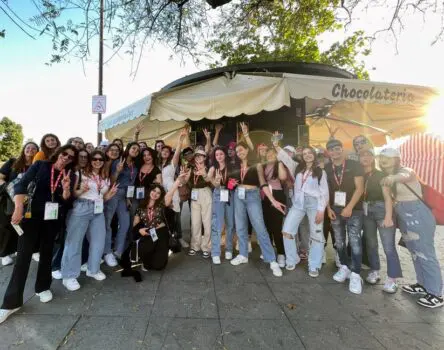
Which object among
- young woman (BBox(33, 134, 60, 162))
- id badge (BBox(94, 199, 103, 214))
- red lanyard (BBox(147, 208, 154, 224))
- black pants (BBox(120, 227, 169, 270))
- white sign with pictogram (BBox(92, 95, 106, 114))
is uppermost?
white sign with pictogram (BBox(92, 95, 106, 114))

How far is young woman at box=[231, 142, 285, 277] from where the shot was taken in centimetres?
399

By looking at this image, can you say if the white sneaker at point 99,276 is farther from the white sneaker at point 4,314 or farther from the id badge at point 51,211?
the id badge at point 51,211

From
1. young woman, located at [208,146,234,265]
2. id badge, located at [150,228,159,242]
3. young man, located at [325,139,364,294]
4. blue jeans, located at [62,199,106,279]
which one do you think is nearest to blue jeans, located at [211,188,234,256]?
young woman, located at [208,146,234,265]

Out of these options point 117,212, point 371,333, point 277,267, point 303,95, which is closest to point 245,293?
point 277,267

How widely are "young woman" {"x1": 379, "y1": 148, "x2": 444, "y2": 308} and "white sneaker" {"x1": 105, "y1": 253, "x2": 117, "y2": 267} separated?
4.29m

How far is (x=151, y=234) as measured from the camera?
3.86 metres

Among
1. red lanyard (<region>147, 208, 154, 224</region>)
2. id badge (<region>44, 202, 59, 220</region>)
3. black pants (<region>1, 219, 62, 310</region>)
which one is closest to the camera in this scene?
black pants (<region>1, 219, 62, 310</region>)

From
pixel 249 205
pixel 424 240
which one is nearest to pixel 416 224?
pixel 424 240

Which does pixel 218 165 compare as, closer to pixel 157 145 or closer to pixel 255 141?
pixel 157 145

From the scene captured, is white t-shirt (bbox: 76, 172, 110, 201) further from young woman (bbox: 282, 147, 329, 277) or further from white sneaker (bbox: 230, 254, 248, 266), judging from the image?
young woman (bbox: 282, 147, 329, 277)

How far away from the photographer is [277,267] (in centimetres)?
386

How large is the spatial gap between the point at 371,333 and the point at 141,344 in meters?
2.33

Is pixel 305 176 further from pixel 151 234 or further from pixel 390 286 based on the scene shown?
pixel 151 234

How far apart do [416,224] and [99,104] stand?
7.68 metres
